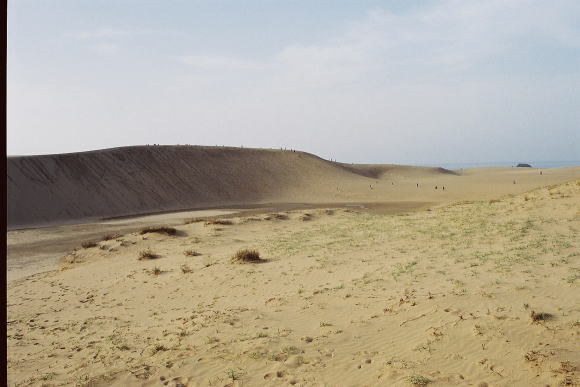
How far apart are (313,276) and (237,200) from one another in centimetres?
3125

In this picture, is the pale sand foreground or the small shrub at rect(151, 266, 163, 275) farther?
the small shrub at rect(151, 266, 163, 275)

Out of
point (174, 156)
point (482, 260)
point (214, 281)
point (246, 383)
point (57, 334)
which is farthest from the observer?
point (174, 156)

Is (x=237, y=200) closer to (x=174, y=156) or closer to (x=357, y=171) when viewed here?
(x=174, y=156)

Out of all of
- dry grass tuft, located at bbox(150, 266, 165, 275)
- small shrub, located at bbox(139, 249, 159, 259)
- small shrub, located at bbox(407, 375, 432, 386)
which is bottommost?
dry grass tuft, located at bbox(150, 266, 165, 275)

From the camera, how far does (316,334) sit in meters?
6.72

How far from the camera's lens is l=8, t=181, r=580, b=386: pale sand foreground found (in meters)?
5.52

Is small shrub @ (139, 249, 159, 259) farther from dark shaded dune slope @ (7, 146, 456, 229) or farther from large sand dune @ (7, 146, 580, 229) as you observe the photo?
dark shaded dune slope @ (7, 146, 456, 229)

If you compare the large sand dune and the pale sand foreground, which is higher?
the large sand dune

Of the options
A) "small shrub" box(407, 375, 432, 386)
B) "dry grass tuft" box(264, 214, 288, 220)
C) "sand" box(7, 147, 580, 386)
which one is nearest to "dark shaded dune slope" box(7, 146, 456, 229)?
"dry grass tuft" box(264, 214, 288, 220)

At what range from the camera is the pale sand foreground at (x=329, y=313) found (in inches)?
217

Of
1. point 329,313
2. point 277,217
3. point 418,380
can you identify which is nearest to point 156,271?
point 329,313

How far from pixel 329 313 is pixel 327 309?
8.2 inches

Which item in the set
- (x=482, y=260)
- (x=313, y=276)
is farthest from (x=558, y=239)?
(x=313, y=276)

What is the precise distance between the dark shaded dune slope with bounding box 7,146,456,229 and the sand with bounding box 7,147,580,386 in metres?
17.1
